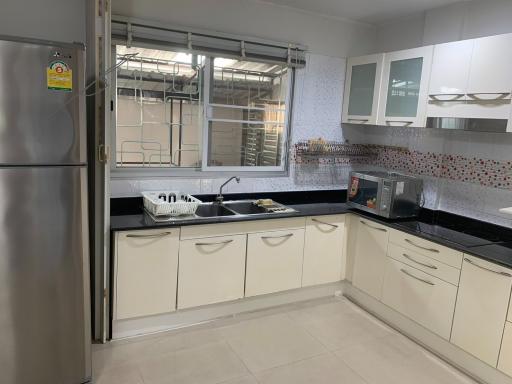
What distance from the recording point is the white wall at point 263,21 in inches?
115

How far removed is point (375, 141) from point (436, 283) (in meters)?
1.67

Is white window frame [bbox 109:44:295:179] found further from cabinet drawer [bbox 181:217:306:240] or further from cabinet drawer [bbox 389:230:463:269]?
cabinet drawer [bbox 389:230:463:269]

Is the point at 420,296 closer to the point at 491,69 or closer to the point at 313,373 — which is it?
the point at 313,373

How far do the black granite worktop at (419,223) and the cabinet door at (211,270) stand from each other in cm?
18

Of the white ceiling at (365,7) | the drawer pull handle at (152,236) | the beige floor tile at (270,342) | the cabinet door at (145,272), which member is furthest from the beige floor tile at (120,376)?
the white ceiling at (365,7)

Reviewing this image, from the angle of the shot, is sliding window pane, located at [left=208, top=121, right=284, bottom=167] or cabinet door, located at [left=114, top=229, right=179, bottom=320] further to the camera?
sliding window pane, located at [left=208, top=121, right=284, bottom=167]

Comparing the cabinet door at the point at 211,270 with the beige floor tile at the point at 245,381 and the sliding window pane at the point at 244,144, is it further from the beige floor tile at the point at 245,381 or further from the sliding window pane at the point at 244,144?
the sliding window pane at the point at 244,144

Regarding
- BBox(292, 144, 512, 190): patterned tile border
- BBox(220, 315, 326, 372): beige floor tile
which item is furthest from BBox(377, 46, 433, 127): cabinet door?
BBox(220, 315, 326, 372): beige floor tile

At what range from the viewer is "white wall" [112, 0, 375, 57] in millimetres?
2926

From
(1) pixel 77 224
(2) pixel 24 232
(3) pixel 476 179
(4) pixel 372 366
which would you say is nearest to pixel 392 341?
(4) pixel 372 366

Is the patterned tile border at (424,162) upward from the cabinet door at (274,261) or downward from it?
upward

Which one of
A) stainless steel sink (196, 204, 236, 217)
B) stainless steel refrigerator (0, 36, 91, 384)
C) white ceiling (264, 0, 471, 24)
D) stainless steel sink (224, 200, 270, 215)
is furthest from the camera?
stainless steel sink (224, 200, 270, 215)

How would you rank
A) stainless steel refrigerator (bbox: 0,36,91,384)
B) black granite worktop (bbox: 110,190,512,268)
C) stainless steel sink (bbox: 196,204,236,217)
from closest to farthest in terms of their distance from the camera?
1. stainless steel refrigerator (bbox: 0,36,91,384)
2. black granite worktop (bbox: 110,190,512,268)
3. stainless steel sink (bbox: 196,204,236,217)

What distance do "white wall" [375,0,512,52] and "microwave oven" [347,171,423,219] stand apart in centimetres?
119
